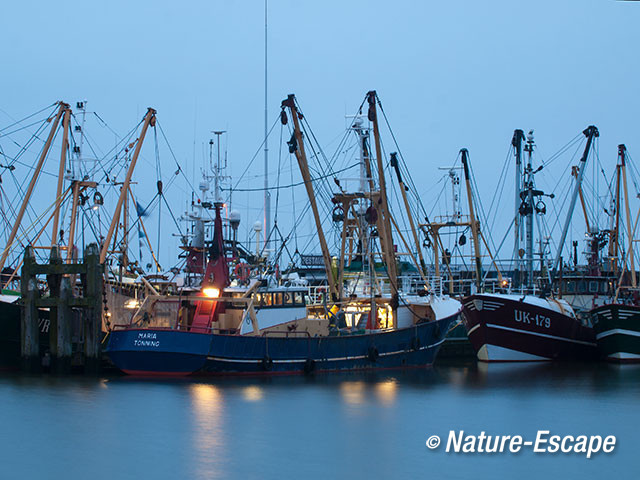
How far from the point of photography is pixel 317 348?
3038cm

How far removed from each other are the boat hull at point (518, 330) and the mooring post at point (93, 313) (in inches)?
671

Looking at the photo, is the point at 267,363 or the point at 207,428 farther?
the point at 267,363

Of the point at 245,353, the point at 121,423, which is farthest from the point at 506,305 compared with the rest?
the point at 121,423

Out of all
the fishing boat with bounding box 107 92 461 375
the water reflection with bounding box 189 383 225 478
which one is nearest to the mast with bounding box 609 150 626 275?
the fishing boat with bounding box 107 92 461 375

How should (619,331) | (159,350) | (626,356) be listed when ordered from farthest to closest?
(626,356) < (619,331) < (159,350)

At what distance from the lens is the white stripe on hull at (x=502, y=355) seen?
38.3 metres

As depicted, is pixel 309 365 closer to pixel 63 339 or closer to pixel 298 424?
pixel 63 339

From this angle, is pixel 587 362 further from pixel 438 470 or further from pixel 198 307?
pixel 438 470

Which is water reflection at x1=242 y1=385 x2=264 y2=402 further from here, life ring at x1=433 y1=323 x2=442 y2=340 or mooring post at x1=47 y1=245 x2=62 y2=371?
life ring at x1=433 y1=323 x2=442 y2=340

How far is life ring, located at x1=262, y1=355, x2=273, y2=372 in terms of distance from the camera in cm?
2900

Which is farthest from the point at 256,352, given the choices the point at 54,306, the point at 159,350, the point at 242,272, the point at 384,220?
the point at 384,220

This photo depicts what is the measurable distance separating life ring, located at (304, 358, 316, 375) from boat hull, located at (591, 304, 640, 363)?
15.7 metres

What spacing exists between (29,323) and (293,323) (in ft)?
31.6

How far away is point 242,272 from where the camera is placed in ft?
112
